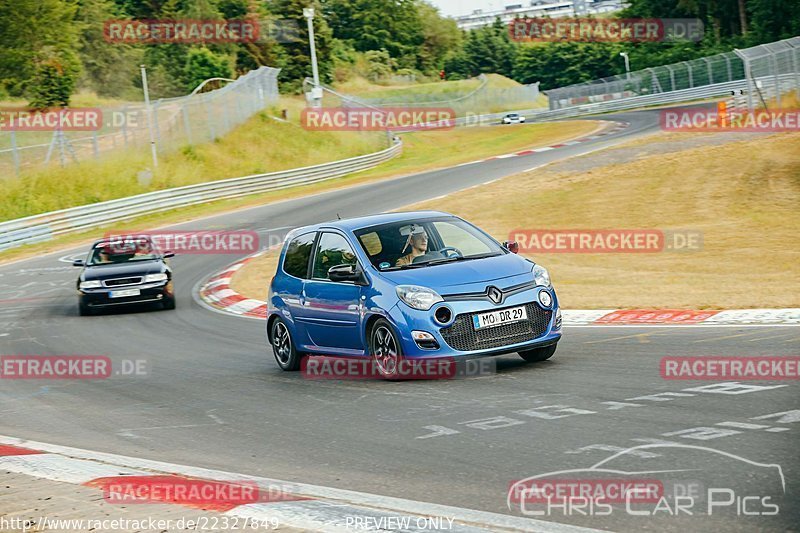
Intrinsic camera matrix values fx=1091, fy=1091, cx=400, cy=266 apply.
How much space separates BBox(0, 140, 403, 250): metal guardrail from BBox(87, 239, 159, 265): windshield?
13.1 m

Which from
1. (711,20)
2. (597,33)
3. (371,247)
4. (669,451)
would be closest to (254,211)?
(371,247)

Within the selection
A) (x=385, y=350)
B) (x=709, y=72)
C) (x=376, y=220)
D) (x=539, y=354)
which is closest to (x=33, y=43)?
(x=709, y=72)

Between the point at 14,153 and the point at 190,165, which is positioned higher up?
the point at 14,153

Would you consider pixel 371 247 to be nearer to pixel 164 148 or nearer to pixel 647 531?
pixel 647 531

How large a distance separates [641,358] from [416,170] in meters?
35.1

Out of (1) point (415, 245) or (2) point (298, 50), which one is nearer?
(1) point (415, 245)

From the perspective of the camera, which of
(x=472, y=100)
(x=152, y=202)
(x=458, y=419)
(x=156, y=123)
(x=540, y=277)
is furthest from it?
(x=472, y=100)

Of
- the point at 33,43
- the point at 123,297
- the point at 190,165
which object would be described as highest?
the point at 33,43

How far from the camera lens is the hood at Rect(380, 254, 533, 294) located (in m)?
9.93

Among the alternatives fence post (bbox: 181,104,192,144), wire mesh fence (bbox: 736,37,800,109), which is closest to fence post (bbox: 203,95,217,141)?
fence post (bbox: 181,104,192,144)

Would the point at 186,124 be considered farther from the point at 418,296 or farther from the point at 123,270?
the point at 418,296

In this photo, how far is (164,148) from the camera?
45.1 metres

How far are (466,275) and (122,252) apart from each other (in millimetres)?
12437

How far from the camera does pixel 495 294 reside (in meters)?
9.93
